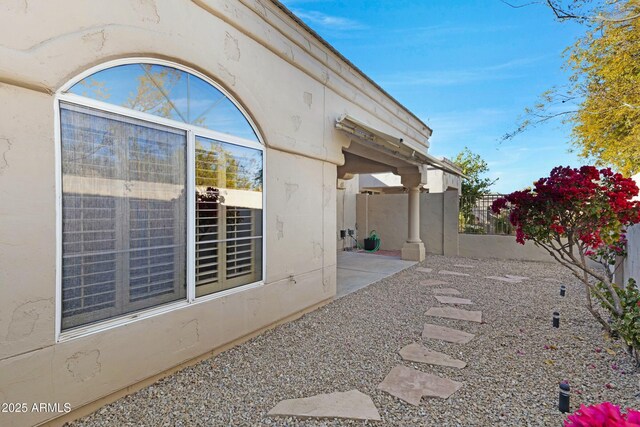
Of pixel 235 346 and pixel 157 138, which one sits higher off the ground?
pixel 157 138

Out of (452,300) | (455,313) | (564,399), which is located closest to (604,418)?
(564,399)

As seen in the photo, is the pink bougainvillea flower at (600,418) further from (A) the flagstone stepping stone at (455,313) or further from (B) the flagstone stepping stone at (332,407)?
(A) the flagstone stepping stone at (455,313)

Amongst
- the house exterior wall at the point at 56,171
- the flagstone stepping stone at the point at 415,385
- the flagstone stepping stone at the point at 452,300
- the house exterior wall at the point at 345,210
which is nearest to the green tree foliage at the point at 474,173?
the house exterior wall at the point at 345,210

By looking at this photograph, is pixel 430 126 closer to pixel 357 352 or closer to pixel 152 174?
pixel 357 352

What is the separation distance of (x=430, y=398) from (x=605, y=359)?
2.66m

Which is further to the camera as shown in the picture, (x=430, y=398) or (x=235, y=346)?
(x=235, y=346)

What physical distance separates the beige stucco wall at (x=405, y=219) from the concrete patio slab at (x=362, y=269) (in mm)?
2370

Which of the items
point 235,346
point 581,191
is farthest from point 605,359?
point 235,346

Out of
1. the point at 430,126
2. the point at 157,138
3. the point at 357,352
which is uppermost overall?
the point at 430,126

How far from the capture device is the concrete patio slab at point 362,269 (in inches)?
336

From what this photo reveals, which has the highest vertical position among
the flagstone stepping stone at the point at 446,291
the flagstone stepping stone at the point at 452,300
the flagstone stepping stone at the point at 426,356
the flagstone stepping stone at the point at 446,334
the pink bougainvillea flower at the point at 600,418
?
the pink bougainvillea flower at the point at 600,418

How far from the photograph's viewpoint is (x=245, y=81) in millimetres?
4711

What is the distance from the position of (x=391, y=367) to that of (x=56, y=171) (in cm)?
425

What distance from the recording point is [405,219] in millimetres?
15477
